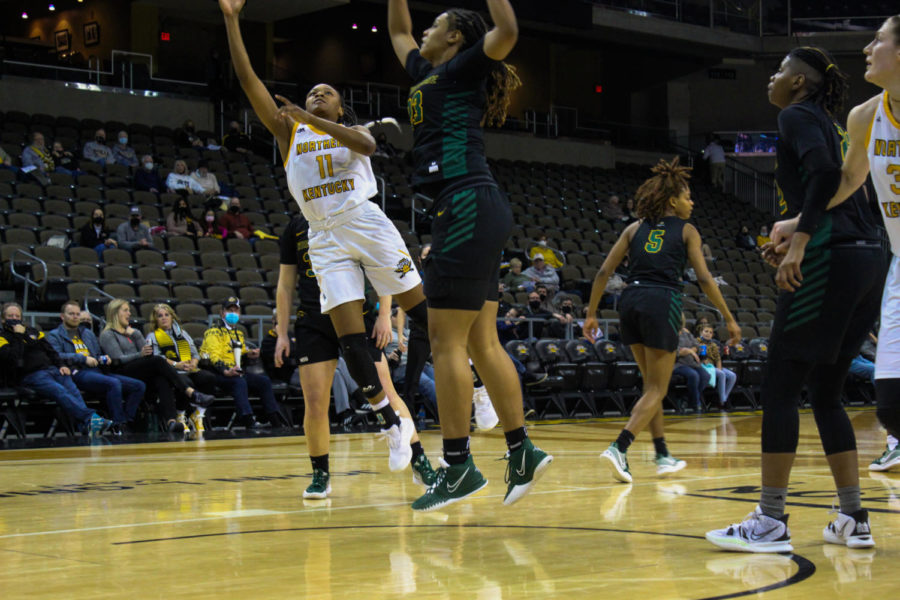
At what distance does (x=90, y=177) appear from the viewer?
15047 millimetres

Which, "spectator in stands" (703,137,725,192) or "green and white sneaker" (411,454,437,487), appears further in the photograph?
"spectator in stands" (703,137,725,192)

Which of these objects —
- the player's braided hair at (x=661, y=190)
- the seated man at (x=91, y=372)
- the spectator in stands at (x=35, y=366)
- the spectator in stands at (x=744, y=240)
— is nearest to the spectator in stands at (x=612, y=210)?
the spectator in stands at (x=744, y=240)

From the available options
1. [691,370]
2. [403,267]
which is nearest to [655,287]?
[403,267]

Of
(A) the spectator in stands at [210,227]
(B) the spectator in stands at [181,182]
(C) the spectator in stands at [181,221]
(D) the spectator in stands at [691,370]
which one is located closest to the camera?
(D) the spectator in stands at [691,370]

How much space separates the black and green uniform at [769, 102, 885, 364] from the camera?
3.32 m

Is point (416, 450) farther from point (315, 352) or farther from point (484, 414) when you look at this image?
point (484, 414)

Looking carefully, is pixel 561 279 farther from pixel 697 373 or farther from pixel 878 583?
pixel 878 583

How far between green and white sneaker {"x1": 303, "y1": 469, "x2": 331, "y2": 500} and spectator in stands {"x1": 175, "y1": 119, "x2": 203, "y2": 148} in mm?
14467

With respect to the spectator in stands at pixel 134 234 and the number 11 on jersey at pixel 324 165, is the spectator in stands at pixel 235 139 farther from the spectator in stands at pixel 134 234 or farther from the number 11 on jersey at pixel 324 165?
the number 11 on jersey at pixel 324 165

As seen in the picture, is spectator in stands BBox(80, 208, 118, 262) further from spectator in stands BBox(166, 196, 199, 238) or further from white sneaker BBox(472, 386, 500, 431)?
white sneaker BBox(472, 386, 500, 431)

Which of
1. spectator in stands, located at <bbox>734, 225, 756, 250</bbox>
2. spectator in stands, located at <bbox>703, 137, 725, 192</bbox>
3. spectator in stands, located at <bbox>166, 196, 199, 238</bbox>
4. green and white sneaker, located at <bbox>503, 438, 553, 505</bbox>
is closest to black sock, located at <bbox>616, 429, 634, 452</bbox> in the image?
green and white sneaker, located at <bbox>503, 438, 553, 505</bbox>

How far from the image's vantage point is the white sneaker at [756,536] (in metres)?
3.25

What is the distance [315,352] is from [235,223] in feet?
33.5

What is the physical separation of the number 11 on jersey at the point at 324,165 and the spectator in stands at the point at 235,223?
401 inches
